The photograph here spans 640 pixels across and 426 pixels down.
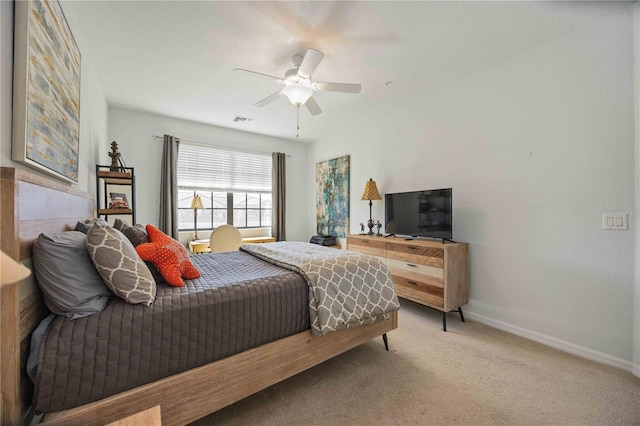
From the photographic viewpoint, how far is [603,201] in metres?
1.95

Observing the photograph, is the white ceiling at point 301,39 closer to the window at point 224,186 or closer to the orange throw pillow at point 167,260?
the window at point 224,186

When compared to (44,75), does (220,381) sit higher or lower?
lower

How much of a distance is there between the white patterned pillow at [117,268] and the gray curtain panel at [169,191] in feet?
9.66

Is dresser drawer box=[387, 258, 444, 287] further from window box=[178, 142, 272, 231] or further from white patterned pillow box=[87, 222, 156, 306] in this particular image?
window box=[178, 142, 272, 231]

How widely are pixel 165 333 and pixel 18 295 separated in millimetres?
514

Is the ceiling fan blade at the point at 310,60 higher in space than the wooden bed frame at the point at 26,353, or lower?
higher

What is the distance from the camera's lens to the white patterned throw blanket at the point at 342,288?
1.64 metres

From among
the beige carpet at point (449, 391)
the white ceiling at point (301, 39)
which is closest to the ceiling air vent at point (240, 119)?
the white ceiling at point (301, 39)

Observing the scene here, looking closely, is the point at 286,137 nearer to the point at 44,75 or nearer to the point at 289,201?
the point at 289,201

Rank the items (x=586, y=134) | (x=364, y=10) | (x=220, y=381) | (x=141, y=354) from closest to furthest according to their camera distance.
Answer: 1. (x=141, y=354)
2. (x=220, y=381)
3. (x=364, y=10)
4. (x=586, y=134)

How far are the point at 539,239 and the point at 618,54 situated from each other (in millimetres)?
1478

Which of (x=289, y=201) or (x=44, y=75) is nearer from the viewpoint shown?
(x=44, y=75)

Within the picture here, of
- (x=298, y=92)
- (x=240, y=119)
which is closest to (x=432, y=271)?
(x=298, y=92)

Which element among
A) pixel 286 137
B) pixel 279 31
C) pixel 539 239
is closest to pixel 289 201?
pixel 286 137
